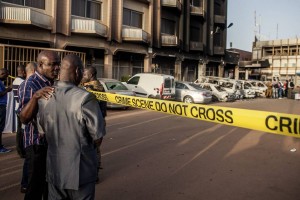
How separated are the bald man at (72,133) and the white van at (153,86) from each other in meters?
14.8

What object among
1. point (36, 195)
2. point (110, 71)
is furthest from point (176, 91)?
point (36, 195)

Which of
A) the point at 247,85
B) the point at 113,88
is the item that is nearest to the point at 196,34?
the point at 247,85

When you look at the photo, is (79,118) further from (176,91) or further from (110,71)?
(110,71)

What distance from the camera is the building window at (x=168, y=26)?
29.7 m

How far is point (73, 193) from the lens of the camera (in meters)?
2.59

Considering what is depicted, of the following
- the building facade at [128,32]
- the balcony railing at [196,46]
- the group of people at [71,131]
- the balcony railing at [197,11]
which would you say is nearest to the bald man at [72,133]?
the group of people at [71,131]

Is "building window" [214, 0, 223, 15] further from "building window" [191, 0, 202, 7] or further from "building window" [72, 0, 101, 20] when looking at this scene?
"building window" [72, 0, 101, 20]

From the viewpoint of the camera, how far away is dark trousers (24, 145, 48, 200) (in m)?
3.40

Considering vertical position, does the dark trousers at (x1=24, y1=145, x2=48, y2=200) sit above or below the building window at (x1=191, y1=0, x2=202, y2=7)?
below

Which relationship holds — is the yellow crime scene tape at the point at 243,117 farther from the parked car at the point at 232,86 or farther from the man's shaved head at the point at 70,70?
the parked car at the point at 232,86

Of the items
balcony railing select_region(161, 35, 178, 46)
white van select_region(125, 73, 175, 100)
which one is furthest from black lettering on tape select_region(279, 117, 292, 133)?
balcony railing select_region(161, 35, 178, 46)

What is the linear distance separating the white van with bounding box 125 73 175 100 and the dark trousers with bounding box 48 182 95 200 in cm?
1480

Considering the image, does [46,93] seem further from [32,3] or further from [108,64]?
[108,64]

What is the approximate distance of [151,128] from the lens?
10711mm
